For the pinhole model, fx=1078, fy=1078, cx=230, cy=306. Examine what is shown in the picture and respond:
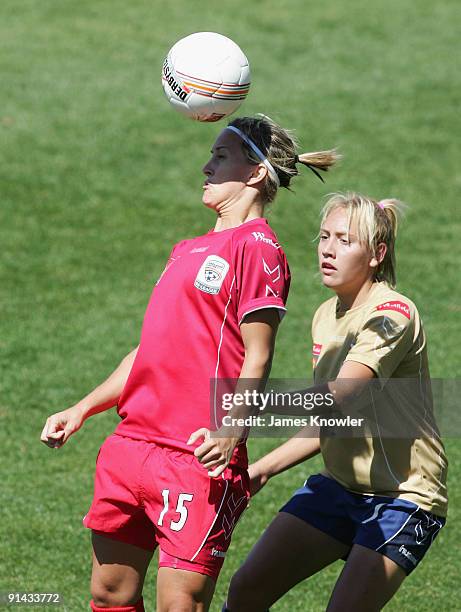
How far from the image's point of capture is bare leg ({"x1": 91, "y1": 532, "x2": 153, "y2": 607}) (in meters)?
4.19

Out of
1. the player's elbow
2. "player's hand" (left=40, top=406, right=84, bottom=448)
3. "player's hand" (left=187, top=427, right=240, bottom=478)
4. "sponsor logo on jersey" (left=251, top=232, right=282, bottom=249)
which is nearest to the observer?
"player's hand" (left=187, top=427, right=240, bottom=478)

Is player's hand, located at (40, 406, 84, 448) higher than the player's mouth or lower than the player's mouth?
lower

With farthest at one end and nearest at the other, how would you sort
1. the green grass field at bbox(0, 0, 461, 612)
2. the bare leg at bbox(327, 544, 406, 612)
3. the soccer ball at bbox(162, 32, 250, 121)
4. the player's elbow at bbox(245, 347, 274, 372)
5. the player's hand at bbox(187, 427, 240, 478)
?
the green grass field at bbox(0, 0, 461, 612) < the soccer ball at bbox(162, 32, 250, 121) < the bare leg at bbox(327, 544, 406, 612) < the player's elbow at bbox(245, 347, 274, 372) < the player's hand at bbox(187, 427, 240, 478)

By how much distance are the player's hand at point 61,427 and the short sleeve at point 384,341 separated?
1130 mm

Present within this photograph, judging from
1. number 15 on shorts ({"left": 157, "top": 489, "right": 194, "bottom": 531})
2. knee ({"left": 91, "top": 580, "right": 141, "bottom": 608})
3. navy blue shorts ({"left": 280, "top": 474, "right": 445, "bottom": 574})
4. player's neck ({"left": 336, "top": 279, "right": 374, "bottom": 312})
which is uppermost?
player's neck ({"left": 336, "top": 279, "right": 374, "bottom": 312})

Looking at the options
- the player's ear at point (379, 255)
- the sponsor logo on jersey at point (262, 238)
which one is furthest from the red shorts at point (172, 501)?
the player's ear at point (379, 255)

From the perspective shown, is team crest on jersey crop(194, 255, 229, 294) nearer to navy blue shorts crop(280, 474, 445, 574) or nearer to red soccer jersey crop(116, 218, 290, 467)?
red soccer jersey crop(116, 218, 290, 467)

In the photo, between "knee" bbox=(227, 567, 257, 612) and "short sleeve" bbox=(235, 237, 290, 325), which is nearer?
"short sleeve" bbox=(235, 237, 290, 325)

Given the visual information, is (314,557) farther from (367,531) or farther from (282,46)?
(282,46)

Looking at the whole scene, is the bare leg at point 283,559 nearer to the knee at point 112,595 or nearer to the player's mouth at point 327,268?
the knee at point 112,595

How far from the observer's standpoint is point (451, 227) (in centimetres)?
1191

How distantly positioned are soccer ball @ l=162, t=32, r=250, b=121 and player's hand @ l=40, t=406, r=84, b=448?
1.40 m

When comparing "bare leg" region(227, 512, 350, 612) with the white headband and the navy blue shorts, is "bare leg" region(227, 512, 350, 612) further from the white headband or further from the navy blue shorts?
the white headband

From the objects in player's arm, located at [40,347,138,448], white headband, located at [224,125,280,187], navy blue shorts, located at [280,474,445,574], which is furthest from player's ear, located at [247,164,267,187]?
navy blue shorts, located at [280,474,445,574]
